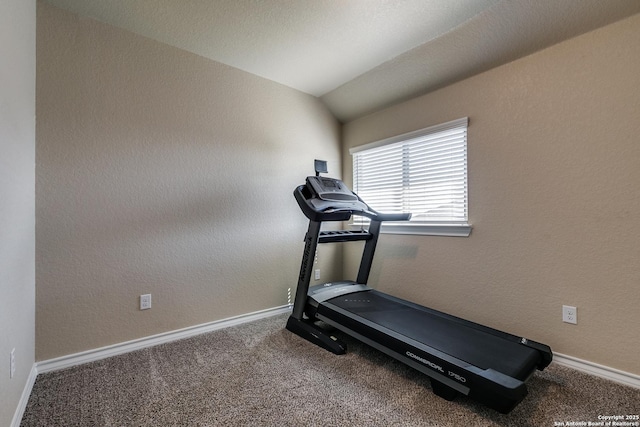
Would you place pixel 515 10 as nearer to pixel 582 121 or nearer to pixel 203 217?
pixel 582 121

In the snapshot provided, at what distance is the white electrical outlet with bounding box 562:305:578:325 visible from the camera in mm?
1830

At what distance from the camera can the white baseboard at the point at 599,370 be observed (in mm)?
1632

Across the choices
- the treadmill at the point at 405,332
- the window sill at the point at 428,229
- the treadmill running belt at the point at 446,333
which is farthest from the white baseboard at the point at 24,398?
the window sill at the point at 428,229

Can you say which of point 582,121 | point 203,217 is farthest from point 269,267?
point 582,121

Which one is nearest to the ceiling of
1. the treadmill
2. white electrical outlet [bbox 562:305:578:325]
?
the treadmill

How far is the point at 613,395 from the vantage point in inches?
60.7

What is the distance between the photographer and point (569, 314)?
185 centimetres

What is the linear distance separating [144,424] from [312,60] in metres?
2.74

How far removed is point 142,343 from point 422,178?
2.72m

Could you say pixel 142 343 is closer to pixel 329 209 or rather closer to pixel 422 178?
pixel 329 209

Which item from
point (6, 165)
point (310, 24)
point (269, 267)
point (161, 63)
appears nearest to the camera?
point (6, 165)

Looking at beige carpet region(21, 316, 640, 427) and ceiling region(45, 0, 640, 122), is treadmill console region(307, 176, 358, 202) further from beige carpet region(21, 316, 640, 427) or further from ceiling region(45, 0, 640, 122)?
beige carpet region(21, 316, 640, 427)

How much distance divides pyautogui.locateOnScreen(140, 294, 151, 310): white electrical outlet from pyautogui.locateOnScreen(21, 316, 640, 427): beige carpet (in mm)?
317

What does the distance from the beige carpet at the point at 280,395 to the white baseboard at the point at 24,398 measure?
0.03 m
